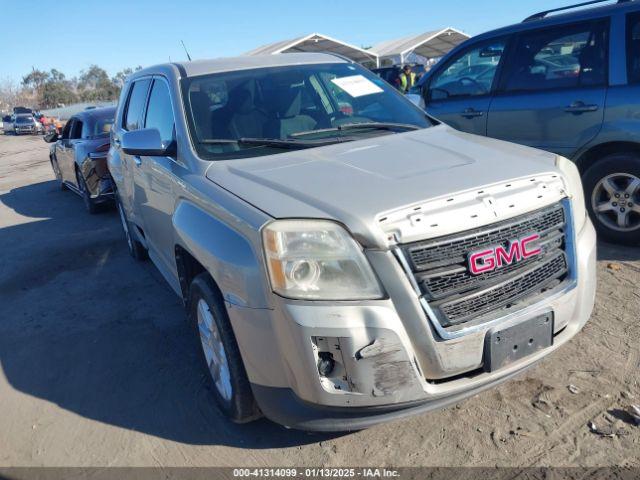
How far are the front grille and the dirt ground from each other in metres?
0.71

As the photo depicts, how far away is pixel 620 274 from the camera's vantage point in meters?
4.22

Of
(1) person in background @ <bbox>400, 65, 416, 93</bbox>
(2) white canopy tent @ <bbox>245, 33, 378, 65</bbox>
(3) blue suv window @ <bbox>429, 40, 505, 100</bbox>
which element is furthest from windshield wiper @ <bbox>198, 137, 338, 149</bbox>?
(2) white canopy tent @ <bbox>245, 33, 378, 65</bbox>

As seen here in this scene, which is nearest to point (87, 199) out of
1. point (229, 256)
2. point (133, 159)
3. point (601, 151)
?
point (133, 159)

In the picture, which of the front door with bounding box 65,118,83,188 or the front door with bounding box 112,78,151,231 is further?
the front door with bounding box 65,118,83,188

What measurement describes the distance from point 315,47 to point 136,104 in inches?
1181

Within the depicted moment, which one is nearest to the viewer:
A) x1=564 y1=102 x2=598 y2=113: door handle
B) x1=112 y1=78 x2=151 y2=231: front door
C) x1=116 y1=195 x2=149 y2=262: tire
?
x1=112 y1=78 x2=151 y2=231: front door

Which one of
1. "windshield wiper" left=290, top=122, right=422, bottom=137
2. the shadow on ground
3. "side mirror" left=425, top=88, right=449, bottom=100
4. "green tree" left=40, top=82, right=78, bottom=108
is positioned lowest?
"green tree" left=40, top=82, right=78, bottom=108

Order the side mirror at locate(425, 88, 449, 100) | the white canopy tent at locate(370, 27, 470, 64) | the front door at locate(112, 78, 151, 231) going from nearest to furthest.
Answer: the front door at locate(112, 78, 151, 231) → the side mirror at locate(425, 88, 449, 100) → the white canopy tent at locate(370, 27, 470, 64)

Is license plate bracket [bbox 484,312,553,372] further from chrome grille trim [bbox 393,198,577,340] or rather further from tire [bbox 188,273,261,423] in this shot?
tire [bbox 188,273,261,423]

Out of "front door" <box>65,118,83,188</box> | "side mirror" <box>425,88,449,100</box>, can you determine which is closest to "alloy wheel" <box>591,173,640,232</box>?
"side mirror" <box>425,88,449,100</box>

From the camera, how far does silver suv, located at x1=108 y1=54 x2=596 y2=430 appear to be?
2.16 metres

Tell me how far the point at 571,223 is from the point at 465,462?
3.98 feet

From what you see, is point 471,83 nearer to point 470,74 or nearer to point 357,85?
point 470,74

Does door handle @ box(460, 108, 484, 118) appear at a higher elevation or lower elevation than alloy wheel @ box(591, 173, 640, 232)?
higher
